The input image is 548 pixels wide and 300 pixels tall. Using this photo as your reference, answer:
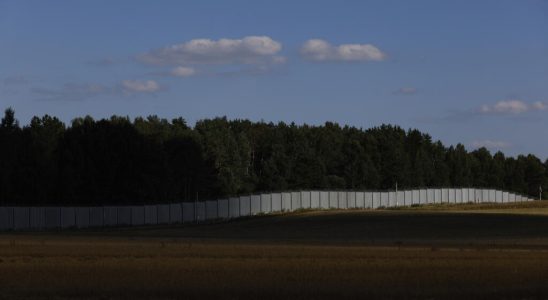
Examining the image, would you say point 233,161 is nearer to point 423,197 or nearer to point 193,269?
point 423,197

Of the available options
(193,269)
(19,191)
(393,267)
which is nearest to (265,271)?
(193,269)

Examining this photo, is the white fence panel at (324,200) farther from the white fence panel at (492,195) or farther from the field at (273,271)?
the field at (273,271)

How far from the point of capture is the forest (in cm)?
11200

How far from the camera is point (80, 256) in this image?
44.6 meters

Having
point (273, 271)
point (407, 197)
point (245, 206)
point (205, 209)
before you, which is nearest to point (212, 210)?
point (205, 209)

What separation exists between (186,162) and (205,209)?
26.3 m

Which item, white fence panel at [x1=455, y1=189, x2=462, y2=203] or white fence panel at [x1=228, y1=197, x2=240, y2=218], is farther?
white fence panel at [x1=455, y1=189, x2=462, y2=203]

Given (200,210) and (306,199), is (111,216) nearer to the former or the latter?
(200,210)

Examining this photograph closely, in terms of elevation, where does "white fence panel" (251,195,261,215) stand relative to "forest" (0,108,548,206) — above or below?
below

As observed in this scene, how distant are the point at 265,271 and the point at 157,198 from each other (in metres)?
87.7

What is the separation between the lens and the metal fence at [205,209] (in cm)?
9212

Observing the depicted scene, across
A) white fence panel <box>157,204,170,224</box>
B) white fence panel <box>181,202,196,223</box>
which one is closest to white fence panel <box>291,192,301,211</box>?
white fence panel <box>181,202,196,223</box>

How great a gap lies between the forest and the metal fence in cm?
944

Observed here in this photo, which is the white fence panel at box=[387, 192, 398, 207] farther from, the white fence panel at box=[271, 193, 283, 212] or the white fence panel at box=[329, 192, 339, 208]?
the white fence panel at box=[271, 193, 283, 212]
